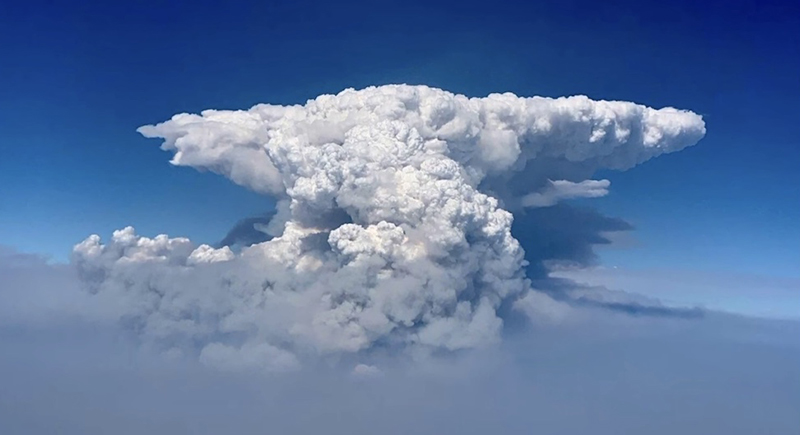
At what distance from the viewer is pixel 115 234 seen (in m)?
70.8

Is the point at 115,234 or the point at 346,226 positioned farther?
the point at 115,234

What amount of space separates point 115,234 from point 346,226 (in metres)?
42.1

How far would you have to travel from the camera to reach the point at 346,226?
5278cm
